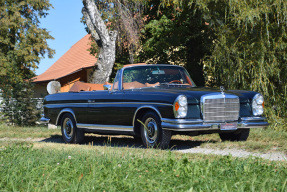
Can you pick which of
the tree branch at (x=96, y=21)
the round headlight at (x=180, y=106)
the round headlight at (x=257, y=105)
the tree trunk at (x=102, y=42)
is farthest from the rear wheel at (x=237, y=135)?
the tree branch at (x=96, y=21)

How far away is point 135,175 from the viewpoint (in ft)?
17.4

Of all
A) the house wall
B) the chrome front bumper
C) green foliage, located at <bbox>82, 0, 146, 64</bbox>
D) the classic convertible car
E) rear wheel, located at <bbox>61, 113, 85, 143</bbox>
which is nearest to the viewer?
the chrome front bumper

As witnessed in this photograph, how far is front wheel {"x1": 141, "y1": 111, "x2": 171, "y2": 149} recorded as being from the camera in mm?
8758

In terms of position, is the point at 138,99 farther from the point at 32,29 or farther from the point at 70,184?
the point at 32,29

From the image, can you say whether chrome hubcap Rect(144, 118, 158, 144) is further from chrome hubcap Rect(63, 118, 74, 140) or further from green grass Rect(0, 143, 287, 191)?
chrome hubcap Rect(63, 118, 74, 140)

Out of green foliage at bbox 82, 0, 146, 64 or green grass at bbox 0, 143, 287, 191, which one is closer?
green grass at bbox 0, 143, 287, 191

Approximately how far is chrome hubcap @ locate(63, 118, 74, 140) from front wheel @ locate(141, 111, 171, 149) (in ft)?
9.43

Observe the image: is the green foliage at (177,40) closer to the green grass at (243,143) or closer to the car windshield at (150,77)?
the green grass at (243,143)

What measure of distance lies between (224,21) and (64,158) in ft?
40.2

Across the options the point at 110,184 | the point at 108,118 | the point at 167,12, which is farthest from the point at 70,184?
the point at 167,12

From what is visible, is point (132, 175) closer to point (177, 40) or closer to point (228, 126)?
point (228, 126)

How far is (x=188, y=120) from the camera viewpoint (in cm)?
855

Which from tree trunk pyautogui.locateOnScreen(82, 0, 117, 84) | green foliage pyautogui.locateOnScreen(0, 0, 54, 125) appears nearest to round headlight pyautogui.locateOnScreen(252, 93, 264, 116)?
tree trunk pyautogui.locateOnScreen(82, 0, 117, 84)

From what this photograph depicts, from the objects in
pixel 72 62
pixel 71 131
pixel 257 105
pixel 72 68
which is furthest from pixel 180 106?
pixel 72 62
